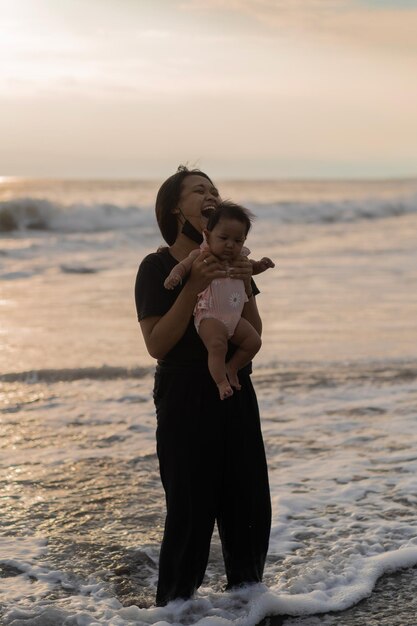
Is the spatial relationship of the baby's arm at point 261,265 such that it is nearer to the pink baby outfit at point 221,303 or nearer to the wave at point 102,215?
the pink baby outfit at point 221,303

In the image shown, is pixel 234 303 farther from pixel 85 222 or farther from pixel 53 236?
pixel 85 222

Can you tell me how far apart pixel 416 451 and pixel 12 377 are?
3975 mm

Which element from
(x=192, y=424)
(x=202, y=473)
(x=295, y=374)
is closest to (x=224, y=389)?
(x=192, y=424)

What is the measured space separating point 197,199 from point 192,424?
0.90 meters

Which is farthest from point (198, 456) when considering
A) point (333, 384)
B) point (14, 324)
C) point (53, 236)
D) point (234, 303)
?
point (53, 236)

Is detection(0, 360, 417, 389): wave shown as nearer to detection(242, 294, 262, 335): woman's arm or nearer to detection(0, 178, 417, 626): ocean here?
detection(0, 178, 417, 626): ocean

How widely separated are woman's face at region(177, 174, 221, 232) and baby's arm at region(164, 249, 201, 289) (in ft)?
0.64

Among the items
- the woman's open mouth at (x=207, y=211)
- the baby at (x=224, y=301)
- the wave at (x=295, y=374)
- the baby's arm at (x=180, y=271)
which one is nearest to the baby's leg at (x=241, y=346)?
the baby at (x=224, y=301)

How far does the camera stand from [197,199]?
378cm

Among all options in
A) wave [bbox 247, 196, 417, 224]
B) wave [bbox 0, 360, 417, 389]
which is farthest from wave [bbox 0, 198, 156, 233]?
wave [bbox 0, 360, 417, 389]

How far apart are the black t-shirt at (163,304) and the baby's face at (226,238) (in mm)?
238

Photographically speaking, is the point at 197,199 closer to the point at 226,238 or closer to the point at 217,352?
the point at 226,238

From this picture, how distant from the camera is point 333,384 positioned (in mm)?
8508

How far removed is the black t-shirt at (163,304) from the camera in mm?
3723
